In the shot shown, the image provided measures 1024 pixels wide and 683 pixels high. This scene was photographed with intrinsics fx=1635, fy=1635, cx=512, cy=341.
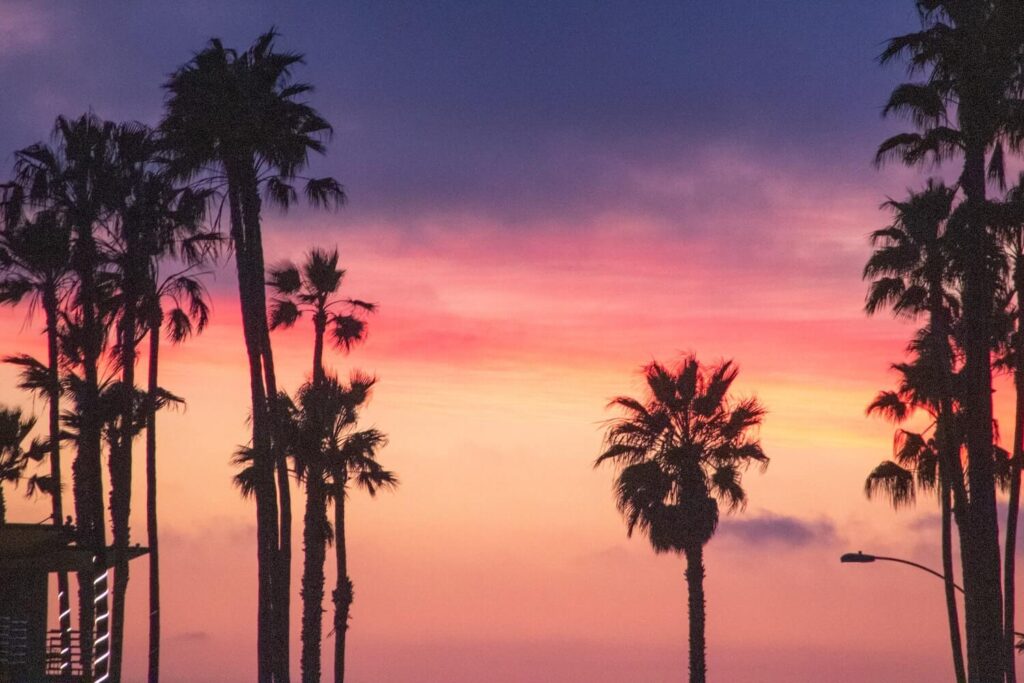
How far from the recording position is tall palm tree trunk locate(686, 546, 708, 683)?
49.4 metres

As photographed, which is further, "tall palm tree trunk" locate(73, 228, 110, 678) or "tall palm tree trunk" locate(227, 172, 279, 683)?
"tall palm tree trunk" locate(73, 228, 110, 678)

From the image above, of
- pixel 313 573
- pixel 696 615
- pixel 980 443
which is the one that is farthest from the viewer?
pixel 313 573

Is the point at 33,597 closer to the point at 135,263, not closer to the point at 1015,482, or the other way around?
the point at 135,263

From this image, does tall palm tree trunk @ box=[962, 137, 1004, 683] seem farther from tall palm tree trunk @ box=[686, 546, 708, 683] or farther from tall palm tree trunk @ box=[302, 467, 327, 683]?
tall palm tree trunk @ box=[302, 467, 327, 683]

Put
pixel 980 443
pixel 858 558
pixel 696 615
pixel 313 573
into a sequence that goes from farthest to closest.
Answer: pixel 313 573 < pixel 696 615 < pixel 858 558 < pixel 980 443

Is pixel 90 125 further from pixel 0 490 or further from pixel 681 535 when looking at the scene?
pixel 681 535

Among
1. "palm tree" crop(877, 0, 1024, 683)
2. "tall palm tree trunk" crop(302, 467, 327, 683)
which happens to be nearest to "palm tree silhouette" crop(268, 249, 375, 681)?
"tall palm tree trunk" crop(302, 467, 327, 683)

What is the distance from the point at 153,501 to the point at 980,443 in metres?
29.3

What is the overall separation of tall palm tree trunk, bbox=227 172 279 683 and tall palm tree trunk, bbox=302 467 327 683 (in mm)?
15802

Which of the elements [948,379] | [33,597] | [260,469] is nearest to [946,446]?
[948,379]

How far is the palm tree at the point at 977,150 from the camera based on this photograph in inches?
1310

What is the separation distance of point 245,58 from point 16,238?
1164cm

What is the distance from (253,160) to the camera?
144ft

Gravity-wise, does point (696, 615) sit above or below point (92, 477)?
below
